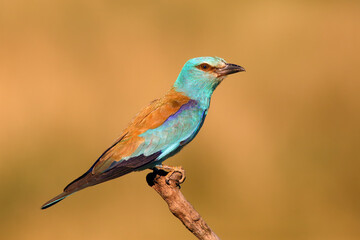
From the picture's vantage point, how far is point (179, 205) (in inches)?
162

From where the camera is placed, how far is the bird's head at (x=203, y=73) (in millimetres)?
4879

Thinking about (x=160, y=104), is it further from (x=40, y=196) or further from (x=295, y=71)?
(x=295, y=71)

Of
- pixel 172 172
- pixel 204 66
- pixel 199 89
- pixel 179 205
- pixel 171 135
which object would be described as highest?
pixel 204 66

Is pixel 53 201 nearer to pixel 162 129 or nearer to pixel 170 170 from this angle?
pixel 170 170

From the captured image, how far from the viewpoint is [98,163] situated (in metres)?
4.28

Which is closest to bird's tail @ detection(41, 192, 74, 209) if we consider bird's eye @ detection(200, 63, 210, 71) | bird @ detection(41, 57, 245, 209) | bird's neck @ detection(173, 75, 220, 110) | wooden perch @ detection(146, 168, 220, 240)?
bird @ detection(41, 57, 245, 209)

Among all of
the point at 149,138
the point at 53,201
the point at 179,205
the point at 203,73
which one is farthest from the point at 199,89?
the point at 53,201

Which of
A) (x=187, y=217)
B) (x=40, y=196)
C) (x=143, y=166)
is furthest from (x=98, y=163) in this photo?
(x=40, y=196)

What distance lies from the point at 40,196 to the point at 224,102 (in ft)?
8.93

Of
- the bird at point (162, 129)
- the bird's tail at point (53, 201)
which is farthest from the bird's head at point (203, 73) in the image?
the bird's tail at point (53, 201)

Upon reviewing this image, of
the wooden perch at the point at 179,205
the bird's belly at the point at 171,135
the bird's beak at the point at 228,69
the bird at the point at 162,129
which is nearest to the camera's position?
the wooden perch at the point at 179,205

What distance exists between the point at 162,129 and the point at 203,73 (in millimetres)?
641

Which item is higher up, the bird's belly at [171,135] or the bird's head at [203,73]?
the bird's head at [203,73]

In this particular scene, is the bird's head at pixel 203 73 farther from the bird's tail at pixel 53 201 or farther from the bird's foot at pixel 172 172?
the bird's tail at pixel 53 201
